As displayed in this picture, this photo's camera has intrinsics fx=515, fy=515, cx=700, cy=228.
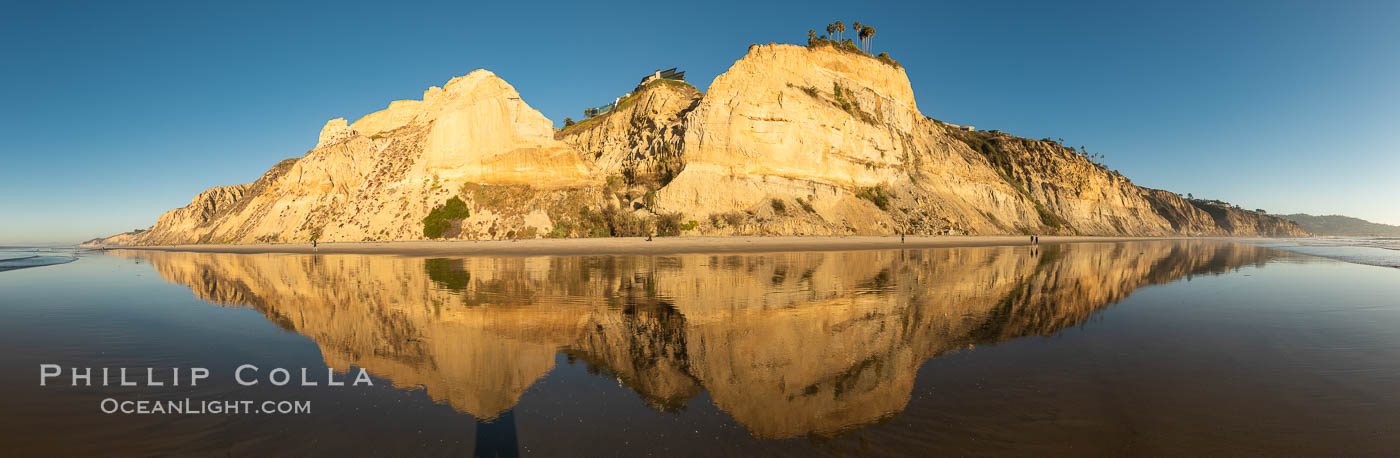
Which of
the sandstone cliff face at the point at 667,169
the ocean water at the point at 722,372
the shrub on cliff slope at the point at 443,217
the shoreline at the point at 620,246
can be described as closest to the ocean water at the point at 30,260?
the shoreline at the point at 620,246

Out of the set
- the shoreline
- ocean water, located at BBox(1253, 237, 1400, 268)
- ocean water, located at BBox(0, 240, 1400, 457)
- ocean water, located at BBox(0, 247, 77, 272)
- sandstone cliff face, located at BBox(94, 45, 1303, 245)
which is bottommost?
ocean water, located at BBox(1253, 237, 1400, 268)

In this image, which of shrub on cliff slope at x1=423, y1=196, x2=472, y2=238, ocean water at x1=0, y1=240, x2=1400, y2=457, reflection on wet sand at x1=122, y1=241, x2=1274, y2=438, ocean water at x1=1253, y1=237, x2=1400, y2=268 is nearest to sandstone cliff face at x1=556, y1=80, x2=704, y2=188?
shrub on cliff slope at x1=423, y1=196, x2=472, y2=238

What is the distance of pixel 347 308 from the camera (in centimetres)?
1249

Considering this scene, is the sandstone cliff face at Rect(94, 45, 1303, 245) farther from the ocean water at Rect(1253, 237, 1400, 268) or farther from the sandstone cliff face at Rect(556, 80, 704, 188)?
the ocean water at Rect(1253, 237, 1400, 268)

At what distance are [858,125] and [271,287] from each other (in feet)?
194

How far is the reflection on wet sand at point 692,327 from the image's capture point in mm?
6191

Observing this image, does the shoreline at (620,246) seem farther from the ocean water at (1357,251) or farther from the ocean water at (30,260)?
the ocean water at (1357,251)

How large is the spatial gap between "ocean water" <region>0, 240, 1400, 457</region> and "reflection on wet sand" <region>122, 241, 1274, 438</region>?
7 cm

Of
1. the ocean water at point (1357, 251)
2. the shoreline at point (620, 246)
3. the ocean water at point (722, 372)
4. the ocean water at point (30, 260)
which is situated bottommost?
the ocean water at point (1357, 251)

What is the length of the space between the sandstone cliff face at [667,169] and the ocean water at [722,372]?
38231 millimetres

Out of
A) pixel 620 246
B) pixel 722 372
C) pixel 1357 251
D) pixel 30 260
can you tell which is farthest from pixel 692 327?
pixel 1357 251

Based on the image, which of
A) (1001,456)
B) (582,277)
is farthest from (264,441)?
(582,277)

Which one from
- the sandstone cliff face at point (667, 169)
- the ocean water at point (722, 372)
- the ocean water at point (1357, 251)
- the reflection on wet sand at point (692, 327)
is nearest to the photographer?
the ocean water at point (722, 372)

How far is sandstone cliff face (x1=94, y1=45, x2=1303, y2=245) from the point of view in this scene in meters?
52.4
